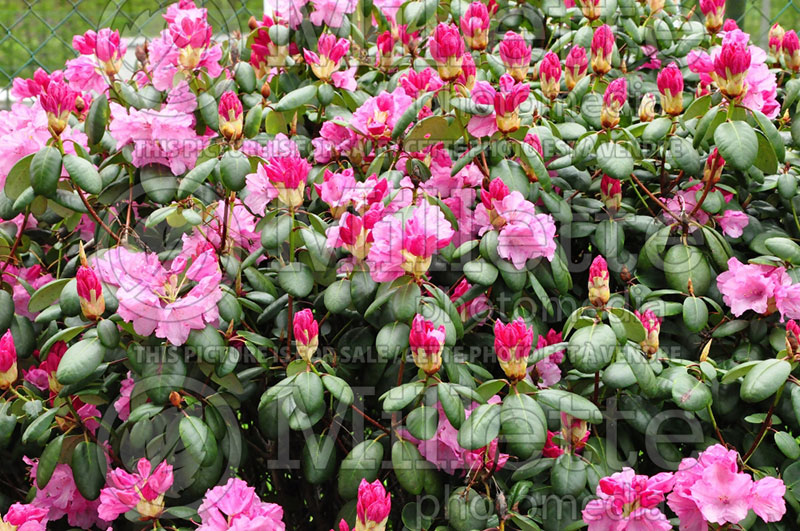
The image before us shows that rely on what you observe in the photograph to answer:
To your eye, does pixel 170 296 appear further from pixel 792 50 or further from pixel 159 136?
pixel 792 50

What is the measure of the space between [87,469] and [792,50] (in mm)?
1766

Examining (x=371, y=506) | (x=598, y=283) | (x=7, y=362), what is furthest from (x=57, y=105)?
(x=598, y=283)

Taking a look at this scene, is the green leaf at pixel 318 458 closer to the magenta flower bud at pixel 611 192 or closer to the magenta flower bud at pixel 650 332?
the magenta flower bud at pixel 650 332

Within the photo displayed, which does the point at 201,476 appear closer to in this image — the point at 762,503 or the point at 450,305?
the point at 450,305

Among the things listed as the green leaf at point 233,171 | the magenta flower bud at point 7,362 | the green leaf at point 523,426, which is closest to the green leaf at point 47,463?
the magenta flower bud at point 7,362

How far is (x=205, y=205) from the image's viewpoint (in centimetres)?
184

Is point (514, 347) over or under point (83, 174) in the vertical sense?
under

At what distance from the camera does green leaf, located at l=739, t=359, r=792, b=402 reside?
1467mm

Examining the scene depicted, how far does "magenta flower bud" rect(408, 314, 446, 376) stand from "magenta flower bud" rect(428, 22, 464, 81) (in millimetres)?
542

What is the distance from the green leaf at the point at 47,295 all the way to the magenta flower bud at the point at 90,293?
135 mm

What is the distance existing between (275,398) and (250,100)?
0.87 m

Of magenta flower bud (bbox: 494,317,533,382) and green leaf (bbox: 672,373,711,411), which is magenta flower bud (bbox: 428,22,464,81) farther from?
green leaf (bbox: 672,373,711,411)

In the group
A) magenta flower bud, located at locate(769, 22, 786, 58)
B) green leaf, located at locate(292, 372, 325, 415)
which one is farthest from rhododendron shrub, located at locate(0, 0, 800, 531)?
magenta flower bud, located at locate(769, 22, 786, 58)

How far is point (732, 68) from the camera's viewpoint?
1.61 meters
